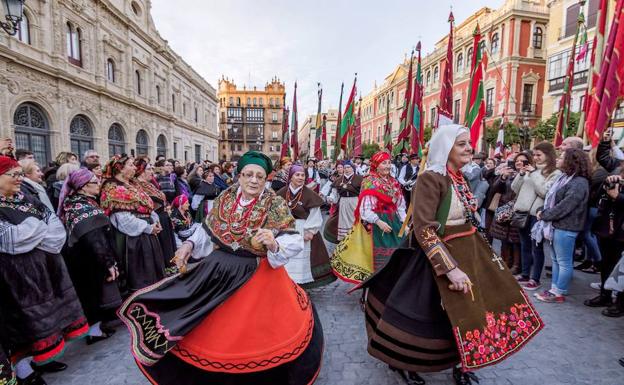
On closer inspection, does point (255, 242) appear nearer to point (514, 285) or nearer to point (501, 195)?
point (514, 285)

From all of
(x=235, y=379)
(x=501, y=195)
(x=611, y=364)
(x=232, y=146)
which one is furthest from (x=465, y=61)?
(x=232, y=146)

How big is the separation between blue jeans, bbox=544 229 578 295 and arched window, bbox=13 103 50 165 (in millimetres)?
19300

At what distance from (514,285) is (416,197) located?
1092 mm

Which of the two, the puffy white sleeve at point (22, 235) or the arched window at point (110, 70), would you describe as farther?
the arched window at point (110, 70)

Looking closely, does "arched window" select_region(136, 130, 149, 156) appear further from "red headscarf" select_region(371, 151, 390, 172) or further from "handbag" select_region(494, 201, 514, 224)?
"handbag" select_region(494, 201, 514, 224)

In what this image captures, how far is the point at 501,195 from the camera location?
5.89 metres

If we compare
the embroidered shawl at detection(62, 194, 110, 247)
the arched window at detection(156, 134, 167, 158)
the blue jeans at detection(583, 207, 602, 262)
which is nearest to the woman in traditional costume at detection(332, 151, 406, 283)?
the embroidered shawl at detection(62, 194, 110, 247)

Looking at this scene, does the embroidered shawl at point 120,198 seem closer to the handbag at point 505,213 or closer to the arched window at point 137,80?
the handbag at point 505,213

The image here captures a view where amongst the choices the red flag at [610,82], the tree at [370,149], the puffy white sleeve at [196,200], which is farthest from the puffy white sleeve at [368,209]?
the tree at [370,149]

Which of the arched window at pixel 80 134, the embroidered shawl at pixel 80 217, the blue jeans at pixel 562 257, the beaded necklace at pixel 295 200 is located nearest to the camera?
the embroidered shawl at pixel 80 217

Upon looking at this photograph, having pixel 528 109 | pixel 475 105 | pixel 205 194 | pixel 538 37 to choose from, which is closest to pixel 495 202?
pixel 475 105

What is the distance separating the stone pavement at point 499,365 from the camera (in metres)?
2.83

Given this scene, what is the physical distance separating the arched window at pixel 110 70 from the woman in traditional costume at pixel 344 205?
2175cm

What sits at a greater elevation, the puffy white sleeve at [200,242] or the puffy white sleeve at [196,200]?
the puffy white sleeve at [200,242]
